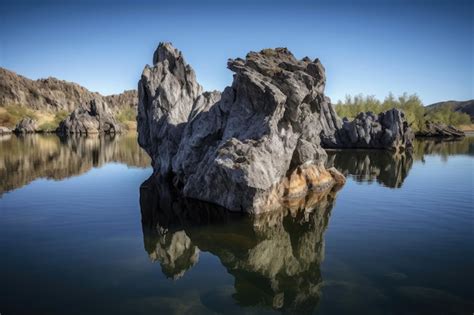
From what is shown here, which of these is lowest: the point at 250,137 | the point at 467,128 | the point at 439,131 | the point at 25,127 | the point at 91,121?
the point at 250,137

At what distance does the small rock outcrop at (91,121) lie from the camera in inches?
6407

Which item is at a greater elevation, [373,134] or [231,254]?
[373,134]

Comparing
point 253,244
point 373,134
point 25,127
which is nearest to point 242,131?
point 253,244

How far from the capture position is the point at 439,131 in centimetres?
13700

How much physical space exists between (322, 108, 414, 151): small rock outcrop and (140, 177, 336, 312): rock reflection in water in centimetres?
5943

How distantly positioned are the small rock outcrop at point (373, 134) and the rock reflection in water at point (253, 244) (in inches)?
2340

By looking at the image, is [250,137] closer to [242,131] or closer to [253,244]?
[242,131]

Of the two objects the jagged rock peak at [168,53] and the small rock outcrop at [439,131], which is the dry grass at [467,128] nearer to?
the small rock outcrop at [439,131]


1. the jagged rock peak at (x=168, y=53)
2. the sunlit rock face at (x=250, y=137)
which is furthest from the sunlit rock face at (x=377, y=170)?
the jagged rock peak at (x=168, y=53)

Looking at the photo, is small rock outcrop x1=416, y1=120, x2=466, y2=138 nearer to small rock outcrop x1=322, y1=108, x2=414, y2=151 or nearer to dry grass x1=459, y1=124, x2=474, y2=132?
small rock outcrop x1=322, y1=108, x2=414, y2=151

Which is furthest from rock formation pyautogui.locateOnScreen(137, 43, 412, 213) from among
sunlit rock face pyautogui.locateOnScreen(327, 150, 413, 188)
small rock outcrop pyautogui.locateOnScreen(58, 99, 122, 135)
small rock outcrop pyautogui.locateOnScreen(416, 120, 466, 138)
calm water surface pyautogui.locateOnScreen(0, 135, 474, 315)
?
small rock outcrop pyautogui.locateOnScreen(58, 99, 122, 135)

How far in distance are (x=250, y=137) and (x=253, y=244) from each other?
1058 cm

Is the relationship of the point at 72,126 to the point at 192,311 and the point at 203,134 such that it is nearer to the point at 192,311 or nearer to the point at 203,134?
the point at 203,134

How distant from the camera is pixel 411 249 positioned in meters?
19.3
